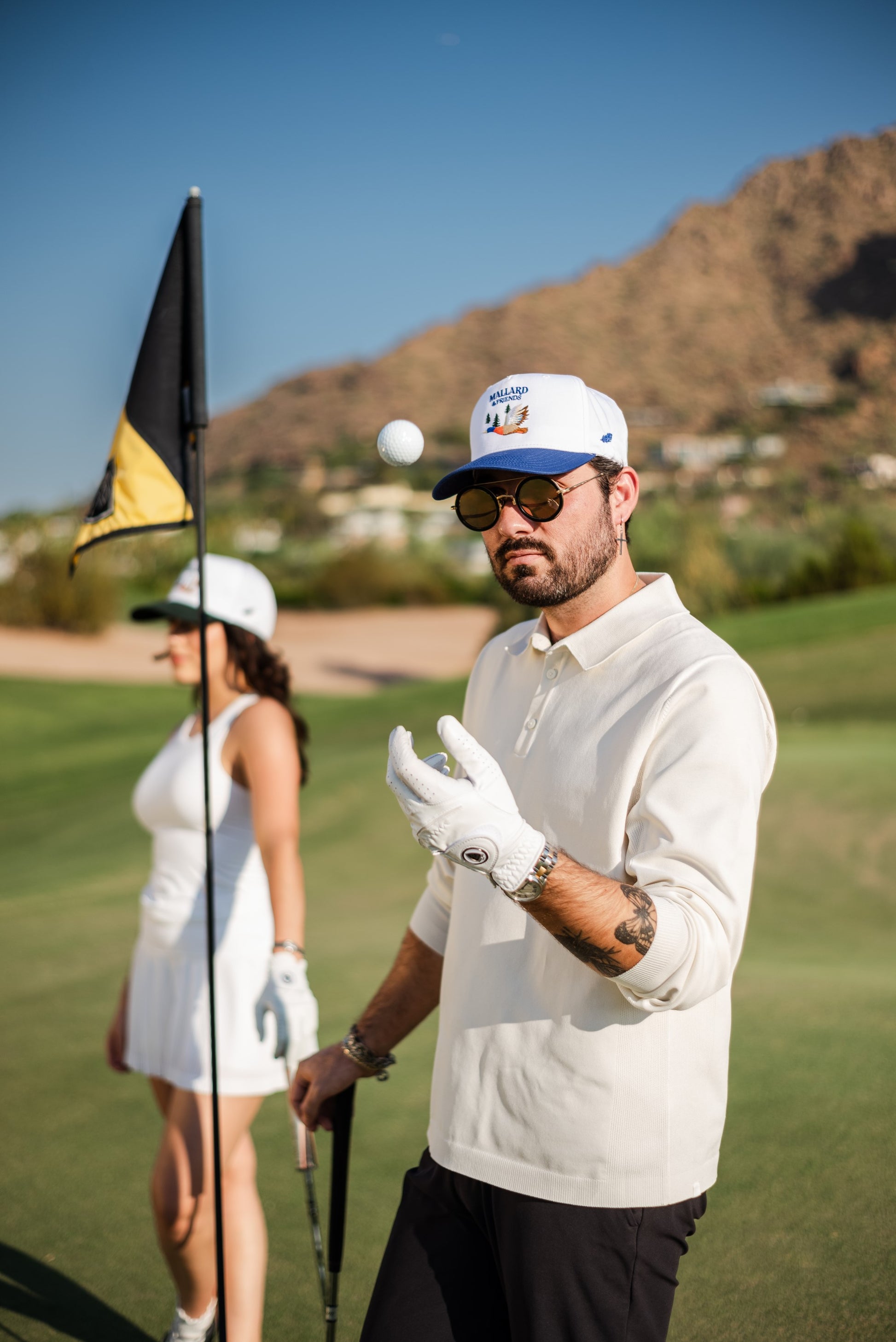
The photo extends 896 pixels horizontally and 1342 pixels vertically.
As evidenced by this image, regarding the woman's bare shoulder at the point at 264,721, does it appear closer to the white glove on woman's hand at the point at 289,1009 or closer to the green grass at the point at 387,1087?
the white glove on woman's hand at the point at 289,1009

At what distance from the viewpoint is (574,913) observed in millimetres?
1610

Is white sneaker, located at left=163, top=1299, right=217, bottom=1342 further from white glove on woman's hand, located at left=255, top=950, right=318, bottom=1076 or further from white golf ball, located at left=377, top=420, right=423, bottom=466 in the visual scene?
white golf ball, located at left=377, top=420, right=423, bottom=466

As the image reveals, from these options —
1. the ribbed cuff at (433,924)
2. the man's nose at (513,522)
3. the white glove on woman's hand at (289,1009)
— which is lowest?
the white glove on woman's hand at (289,1009)

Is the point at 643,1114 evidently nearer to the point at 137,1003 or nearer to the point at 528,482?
the point at 528,482

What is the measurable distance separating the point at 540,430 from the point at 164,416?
43.3 inches

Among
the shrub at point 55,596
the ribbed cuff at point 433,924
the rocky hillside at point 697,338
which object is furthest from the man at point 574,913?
the rocky hillside at point 697,338

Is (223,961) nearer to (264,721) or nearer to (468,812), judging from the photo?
(264,721)

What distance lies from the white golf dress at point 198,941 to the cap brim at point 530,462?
133 cm

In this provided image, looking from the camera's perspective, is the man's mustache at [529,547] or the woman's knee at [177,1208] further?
the woman's knee at [177,1208]

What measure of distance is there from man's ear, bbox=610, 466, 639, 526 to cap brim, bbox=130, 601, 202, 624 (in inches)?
56.4

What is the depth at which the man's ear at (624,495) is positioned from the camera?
6.95 feet

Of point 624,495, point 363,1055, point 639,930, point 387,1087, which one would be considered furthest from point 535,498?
point 387,1087

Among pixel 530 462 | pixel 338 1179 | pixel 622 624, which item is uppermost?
pixel 530 462

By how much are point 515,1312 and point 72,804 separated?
11.9 meters
